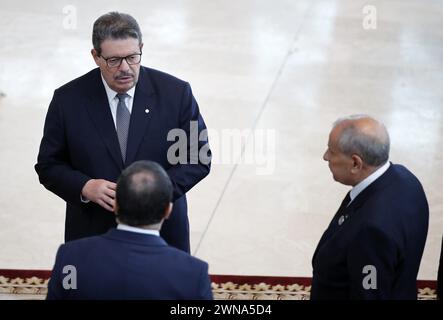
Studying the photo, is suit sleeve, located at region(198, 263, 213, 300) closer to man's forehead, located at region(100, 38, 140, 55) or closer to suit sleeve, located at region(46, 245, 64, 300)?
suit sleeve, located at region(46, 245, 64, 300)

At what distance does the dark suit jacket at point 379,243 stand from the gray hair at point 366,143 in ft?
0.38

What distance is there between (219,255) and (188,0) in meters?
6.53

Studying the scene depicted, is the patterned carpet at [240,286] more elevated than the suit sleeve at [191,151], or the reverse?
the suit sleeve at [191,151]

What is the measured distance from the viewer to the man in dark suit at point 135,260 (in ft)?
10.3

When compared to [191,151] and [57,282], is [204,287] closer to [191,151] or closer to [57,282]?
[57,282]

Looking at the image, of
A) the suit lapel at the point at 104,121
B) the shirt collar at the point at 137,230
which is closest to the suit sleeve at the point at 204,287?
the shirt collar at the point at 137,230

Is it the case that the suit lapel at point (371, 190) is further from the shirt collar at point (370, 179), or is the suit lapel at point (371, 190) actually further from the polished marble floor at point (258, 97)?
the polished marble floor at point (258, 97)

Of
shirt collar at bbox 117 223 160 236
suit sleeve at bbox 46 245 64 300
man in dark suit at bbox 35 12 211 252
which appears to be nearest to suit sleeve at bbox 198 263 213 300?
shirt collar at bbox 117 223 160 236

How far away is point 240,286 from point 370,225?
8.34 ft

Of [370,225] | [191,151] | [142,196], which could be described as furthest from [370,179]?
[142,196]

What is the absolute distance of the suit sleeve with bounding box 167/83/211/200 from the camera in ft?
14.2

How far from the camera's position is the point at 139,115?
4336mm

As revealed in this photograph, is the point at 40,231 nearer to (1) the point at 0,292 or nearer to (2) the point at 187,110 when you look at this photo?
(1) the point at 0,292
